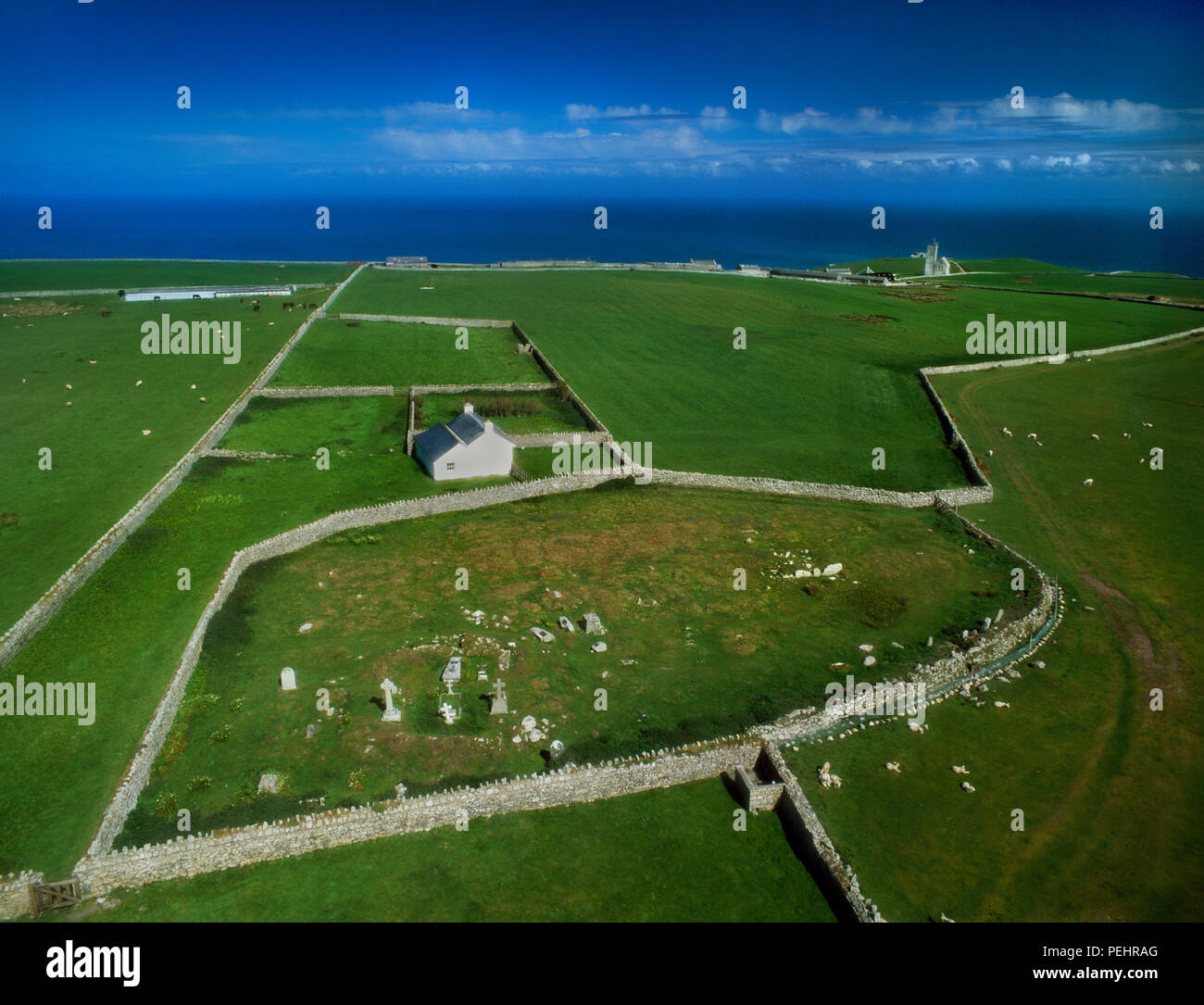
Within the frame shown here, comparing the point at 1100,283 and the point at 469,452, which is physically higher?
the point at 1100,283

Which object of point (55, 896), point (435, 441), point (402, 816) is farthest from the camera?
point (435, 441)

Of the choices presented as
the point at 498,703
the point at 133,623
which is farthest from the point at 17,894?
the point at 133,623

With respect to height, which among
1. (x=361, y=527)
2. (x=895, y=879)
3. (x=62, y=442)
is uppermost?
(x=62, y=442)

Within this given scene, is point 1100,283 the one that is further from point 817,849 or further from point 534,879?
point 534,879

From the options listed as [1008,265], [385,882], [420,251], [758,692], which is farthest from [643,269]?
[385,882]

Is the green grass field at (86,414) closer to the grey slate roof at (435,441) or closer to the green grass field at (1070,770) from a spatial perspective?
the grey slate roof at (435,441)
